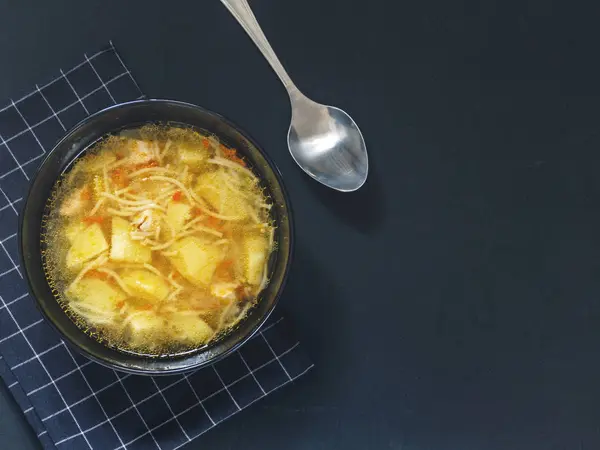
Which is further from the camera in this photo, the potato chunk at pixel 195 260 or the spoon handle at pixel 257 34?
the spoon handle at pixel 257 34

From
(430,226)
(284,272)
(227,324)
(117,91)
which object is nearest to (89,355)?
(227,324)

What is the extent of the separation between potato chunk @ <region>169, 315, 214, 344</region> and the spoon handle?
608mm

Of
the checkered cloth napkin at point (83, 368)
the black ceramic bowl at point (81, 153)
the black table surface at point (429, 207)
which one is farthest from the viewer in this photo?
the black table surface at point (429, 207)

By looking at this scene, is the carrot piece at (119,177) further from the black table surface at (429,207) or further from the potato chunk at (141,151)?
the black table surface at (429,207)

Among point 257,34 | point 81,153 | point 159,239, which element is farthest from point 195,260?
point 257,34

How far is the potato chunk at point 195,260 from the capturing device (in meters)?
1.57

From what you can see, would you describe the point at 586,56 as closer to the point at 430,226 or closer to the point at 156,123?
the point at 430,226

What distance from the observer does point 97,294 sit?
1577 mm

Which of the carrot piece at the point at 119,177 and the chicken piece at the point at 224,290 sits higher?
the carrot piece at the point at 119,177

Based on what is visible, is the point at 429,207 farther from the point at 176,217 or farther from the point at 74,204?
the point at 74,204

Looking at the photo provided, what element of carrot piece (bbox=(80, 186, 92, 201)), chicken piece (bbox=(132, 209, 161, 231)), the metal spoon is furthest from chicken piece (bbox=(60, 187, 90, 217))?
the metal spoon

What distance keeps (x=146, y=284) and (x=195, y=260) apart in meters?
0.12

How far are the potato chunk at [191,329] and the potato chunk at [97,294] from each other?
0.13 meters

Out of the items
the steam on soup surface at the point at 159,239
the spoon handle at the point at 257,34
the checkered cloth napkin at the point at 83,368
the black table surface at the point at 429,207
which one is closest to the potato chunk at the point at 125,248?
the steam on soup surface at the point at 159,239
